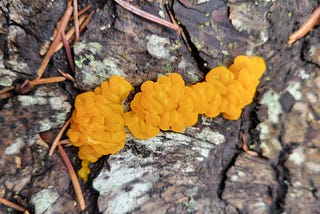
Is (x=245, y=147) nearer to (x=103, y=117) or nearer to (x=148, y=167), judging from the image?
(x=148, y=167)

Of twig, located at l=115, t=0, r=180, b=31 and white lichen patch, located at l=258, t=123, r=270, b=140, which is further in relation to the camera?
white lichen patch, located at l=258, t=123, r=270, b=140

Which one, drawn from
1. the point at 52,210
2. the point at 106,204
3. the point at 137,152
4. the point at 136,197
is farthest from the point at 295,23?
the point at 52,210

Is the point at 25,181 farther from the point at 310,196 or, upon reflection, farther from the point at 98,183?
the point at 310,196

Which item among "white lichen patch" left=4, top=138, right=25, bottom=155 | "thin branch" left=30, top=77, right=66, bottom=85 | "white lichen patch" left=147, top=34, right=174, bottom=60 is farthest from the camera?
"white lichen patch" left=147, top=34, right=174, bottom=60

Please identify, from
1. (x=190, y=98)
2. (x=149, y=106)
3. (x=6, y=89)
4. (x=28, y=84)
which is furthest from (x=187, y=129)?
(x=6, y=89)

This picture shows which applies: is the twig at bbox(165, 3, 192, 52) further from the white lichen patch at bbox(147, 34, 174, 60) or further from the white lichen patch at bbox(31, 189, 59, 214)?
the white lichen patch at bbox(31, 189, 59, 214)

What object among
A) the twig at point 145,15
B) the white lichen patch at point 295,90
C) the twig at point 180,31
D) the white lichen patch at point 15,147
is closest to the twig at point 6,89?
the white lichen patch at point 15,147

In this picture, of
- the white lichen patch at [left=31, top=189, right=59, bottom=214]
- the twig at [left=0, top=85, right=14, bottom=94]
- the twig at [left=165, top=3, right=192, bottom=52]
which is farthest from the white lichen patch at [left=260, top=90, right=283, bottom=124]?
the twig at [left=0, top=85, right=14, bottom=94]

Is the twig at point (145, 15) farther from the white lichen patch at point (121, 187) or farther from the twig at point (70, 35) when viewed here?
the white lichen patch at point (121, 187)
